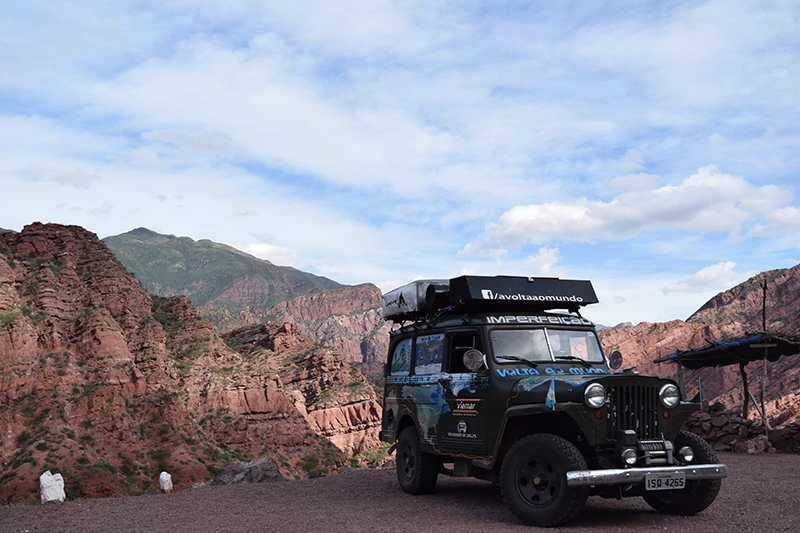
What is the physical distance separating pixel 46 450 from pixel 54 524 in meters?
31.6

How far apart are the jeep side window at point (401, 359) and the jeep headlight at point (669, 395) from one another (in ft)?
14.5

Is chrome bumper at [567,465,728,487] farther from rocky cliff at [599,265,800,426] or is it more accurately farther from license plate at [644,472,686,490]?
rocky cliff at [599,265,800,426]

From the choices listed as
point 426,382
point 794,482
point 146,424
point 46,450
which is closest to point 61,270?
point 146,424

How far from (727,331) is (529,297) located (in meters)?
91.8

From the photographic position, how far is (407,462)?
1061cm

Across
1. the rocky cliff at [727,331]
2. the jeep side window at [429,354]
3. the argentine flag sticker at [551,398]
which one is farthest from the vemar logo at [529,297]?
the rocky cliff at [727,331]

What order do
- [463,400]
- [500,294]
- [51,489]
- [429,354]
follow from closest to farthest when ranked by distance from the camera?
[463,400]
[500,294]
[429,354]
[51,489]

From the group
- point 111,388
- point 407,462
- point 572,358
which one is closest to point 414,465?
point 407,462

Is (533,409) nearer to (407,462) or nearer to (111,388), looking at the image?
(407,462)

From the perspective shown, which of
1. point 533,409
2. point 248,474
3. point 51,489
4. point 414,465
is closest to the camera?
point 533,409

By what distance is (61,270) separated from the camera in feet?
163

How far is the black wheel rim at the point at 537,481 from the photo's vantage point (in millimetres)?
7203

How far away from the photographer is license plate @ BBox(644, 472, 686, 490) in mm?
6941

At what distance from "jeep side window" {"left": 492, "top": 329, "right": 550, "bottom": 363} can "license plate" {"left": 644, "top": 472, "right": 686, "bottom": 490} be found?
7.15ft
